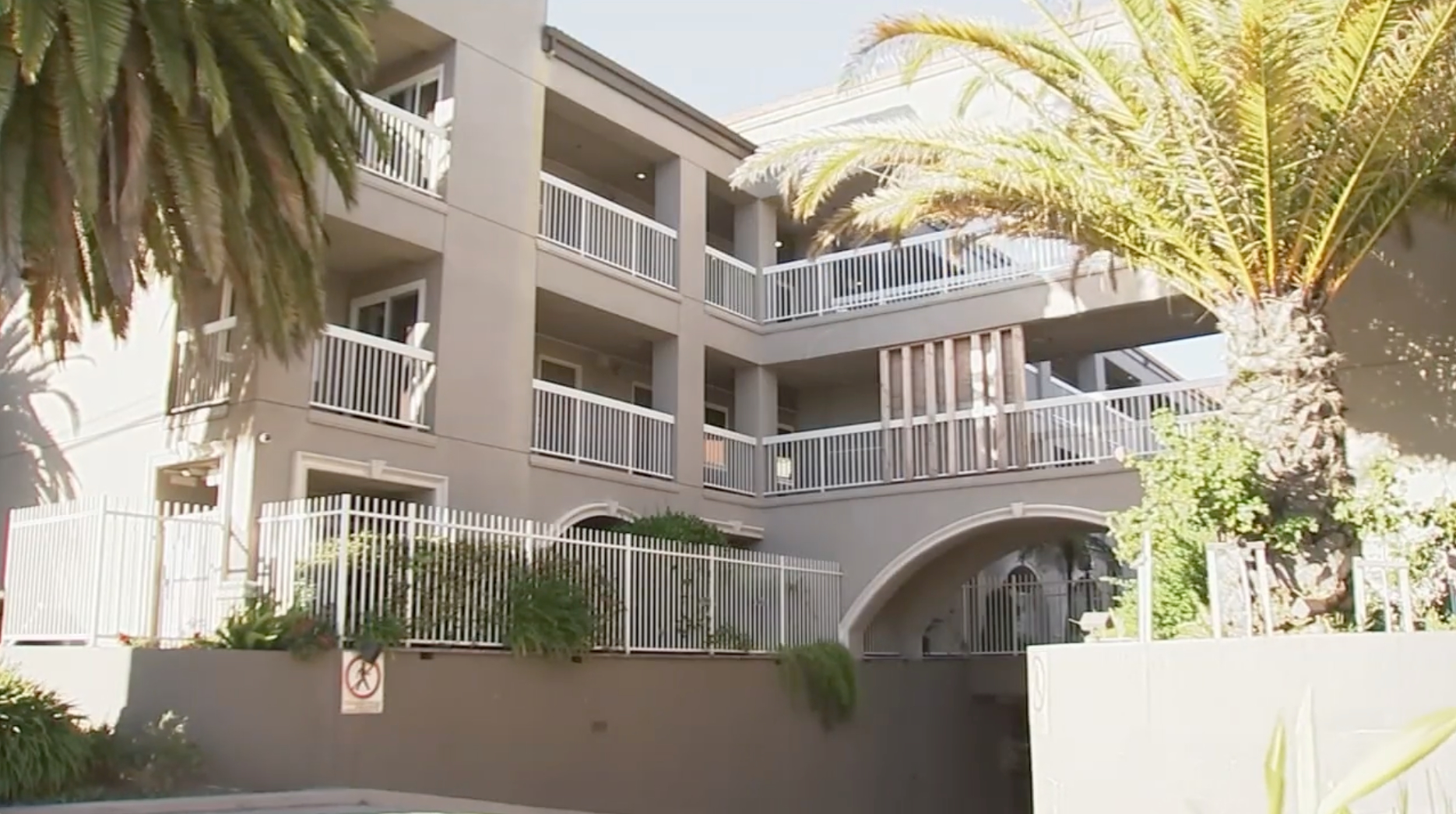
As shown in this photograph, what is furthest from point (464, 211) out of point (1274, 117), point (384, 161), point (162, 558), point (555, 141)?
point (1274, 117)

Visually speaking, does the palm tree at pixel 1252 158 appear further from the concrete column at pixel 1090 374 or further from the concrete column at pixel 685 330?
the concrete column at pixel 1090 374

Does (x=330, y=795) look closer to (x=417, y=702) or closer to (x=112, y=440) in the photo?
(x=417, y=702)

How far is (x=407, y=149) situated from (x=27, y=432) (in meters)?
6.22

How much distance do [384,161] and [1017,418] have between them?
907 centimetres

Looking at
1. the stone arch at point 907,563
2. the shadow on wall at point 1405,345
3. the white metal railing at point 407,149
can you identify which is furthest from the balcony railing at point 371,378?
the shadow on wall at point 1405,345

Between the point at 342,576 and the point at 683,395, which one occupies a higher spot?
the point at 683,395

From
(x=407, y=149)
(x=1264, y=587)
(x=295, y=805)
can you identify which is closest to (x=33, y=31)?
(x=407, y=149)

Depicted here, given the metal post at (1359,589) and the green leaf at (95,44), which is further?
the green leaf at (95,44)

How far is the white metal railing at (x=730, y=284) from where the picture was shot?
2152 cm

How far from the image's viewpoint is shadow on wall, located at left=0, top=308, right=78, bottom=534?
56.1 feet

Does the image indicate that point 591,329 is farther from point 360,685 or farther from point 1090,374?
point 1090,374

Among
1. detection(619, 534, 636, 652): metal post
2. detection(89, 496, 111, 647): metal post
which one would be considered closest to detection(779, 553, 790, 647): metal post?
detection(619, 534, 636, 652): metal post

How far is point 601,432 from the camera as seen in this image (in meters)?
18.8

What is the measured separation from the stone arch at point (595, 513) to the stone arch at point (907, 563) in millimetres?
3541
